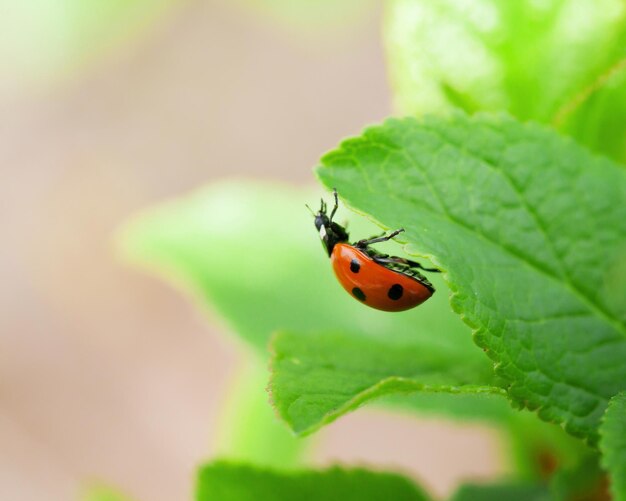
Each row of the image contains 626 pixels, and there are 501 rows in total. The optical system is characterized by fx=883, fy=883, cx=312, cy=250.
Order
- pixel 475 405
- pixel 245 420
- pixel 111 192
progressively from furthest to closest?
1. pixel 111 192
2. pixel 245 420
3. pixel 475 405

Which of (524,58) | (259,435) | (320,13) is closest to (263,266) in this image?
(259,435)

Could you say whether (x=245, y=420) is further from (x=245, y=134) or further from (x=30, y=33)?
(x=30, y=33)

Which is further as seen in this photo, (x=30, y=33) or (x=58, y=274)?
(x=30, y=33)

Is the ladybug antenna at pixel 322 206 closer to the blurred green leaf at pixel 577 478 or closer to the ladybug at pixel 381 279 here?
the ladybug at pixel 381 279

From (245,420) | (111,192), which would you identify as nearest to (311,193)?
(245,420)

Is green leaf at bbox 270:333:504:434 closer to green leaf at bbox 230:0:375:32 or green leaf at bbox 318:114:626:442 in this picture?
green leaf at bbox 318:114:626:442
